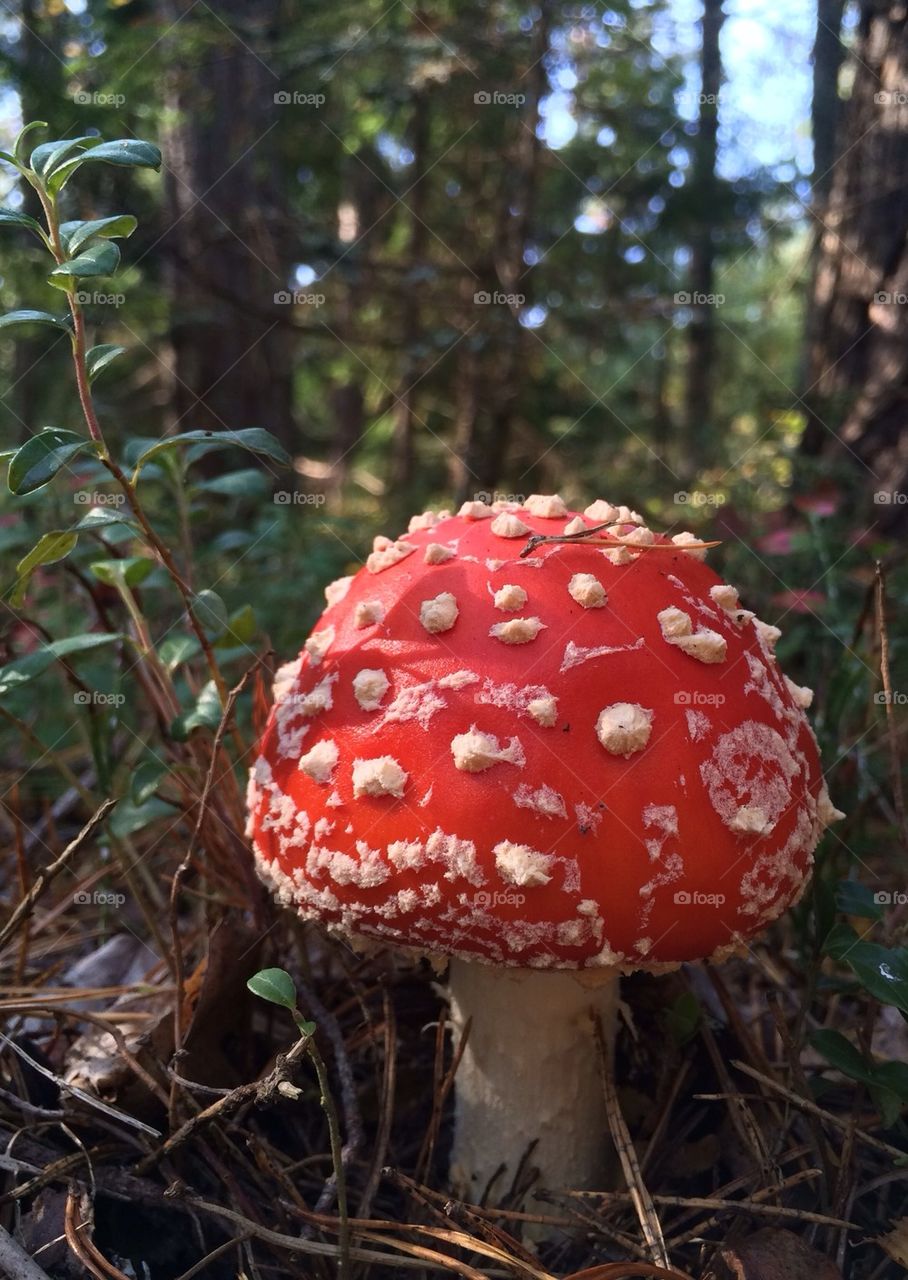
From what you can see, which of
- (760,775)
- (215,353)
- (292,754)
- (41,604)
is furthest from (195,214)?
(760,775)

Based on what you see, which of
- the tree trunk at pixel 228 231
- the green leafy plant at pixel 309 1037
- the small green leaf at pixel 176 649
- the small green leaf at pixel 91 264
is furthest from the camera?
the tree trunk at pixel 228 231

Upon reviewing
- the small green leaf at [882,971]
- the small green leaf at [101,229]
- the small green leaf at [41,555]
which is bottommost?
the small green leaf at [882,971]

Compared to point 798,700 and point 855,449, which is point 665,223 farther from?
point 798,700

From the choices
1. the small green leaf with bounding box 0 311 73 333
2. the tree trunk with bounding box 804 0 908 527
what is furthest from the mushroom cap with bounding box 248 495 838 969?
the tree trunk with bounding box 804 0 908 527

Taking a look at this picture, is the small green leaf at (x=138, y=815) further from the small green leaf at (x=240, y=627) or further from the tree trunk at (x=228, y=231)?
the tree trunk at (x=228, y=231)

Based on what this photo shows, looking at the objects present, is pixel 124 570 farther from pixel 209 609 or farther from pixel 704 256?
pixel 704 256

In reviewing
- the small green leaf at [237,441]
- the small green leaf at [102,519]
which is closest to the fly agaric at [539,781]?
the small green leaf at [237,441]

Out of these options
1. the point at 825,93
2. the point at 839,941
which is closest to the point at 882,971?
the point at 839,941
